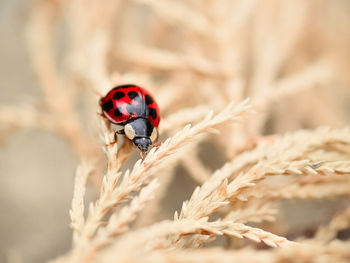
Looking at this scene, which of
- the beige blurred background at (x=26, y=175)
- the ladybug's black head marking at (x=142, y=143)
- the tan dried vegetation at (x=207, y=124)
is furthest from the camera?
the beige blurred background at (x=26, y=175)

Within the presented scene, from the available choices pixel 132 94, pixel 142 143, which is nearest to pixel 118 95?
pixel 132 94

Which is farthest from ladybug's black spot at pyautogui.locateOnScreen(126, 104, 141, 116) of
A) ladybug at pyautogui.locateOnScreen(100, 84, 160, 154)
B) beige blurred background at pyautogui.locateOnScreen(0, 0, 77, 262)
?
beige blurred background at pyautogui.locateOnScreen(0, 0, 77, 262)

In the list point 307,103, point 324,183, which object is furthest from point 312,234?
point 307,103

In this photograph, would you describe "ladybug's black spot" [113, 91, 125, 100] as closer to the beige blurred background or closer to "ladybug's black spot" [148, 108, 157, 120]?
"ladybug's black spot" [148, 108, 157, 120]

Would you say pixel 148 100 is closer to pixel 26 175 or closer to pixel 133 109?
pixel 133 109

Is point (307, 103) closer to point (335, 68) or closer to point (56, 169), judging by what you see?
point (335, 68)

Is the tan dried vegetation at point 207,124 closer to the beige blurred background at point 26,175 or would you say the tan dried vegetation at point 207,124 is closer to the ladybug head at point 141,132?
the ladybug head at point 141,132

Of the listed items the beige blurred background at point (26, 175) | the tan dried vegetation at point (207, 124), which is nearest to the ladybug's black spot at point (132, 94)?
the tan dried vegetation at point (207, 124)
